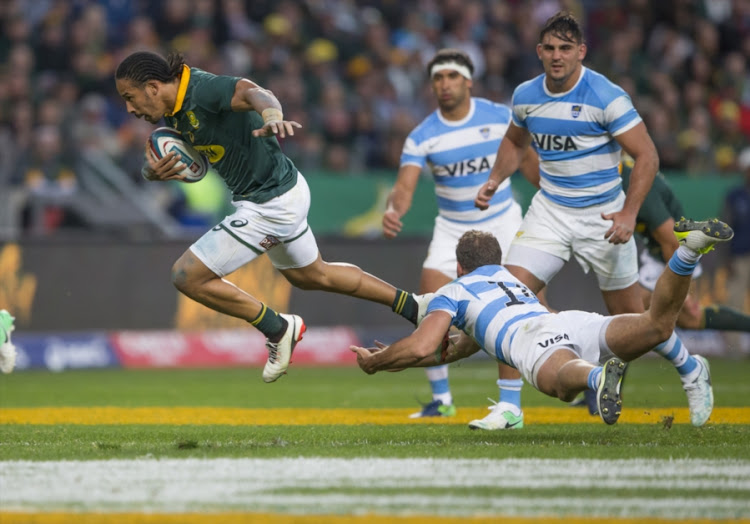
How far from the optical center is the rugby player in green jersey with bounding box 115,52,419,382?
25.4 ft

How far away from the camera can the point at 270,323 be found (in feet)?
26.5

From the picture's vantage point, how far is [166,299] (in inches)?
615

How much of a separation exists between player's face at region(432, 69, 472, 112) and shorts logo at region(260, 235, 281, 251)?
2479 millimetres

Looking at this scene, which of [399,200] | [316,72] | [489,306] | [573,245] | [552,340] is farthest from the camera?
[316,72]

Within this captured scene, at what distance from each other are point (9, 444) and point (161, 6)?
1319 centimetres

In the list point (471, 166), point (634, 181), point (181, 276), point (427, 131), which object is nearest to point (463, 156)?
point (471, 166)

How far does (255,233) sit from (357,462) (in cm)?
223

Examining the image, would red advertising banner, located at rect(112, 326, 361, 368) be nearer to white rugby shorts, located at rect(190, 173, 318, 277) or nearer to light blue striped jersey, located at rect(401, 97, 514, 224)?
light blue striped jersey, located at rect(401, 97, 514, 224)

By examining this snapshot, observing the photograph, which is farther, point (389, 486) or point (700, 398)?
point (700, 398)

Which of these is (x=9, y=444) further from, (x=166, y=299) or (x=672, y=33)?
(x=672, y=33)

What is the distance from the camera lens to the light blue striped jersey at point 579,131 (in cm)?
828

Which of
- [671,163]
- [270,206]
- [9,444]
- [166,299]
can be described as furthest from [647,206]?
[671,163]

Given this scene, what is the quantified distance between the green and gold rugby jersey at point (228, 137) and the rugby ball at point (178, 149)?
8 cm

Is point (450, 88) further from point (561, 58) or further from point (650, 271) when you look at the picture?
point (650, 271)
